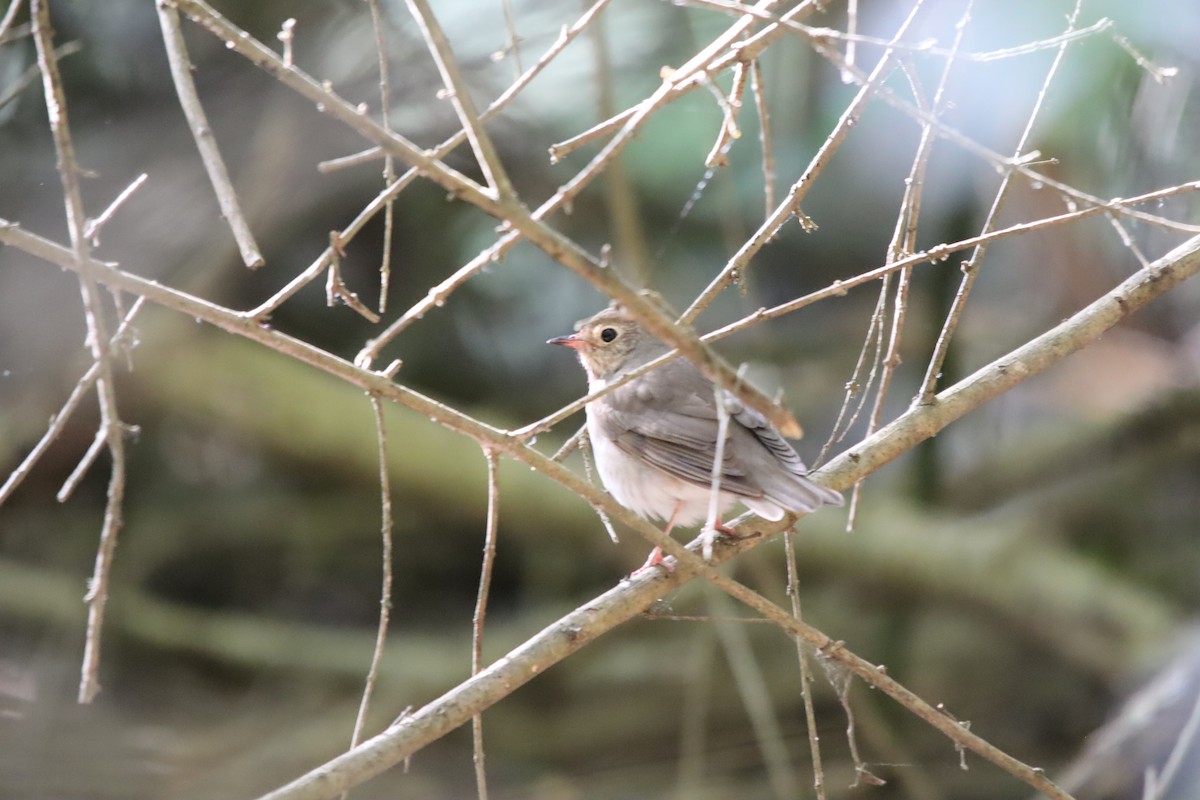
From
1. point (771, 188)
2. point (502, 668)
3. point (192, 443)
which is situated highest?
point (192, 443)

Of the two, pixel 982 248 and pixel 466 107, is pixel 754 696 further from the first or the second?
pixel 466 107

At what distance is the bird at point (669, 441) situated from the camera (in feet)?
11.8

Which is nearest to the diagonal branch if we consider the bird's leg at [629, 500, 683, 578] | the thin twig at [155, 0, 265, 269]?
the thin twig at [155, 0, 265, 269]

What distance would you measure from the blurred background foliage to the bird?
937mm

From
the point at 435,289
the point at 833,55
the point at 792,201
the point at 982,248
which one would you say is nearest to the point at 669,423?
the point at 982,248

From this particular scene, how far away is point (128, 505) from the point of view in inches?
270

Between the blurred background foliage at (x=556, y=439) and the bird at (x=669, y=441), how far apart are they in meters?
0.94

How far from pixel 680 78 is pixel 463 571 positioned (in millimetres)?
5205

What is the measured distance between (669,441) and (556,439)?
2.78 meters

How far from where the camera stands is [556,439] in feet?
22.7

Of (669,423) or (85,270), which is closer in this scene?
(85,270)

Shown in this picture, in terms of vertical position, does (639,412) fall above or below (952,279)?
below

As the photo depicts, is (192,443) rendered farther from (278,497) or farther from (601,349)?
(601,349)

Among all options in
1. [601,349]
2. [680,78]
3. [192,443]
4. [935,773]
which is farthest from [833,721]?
[680,78]
